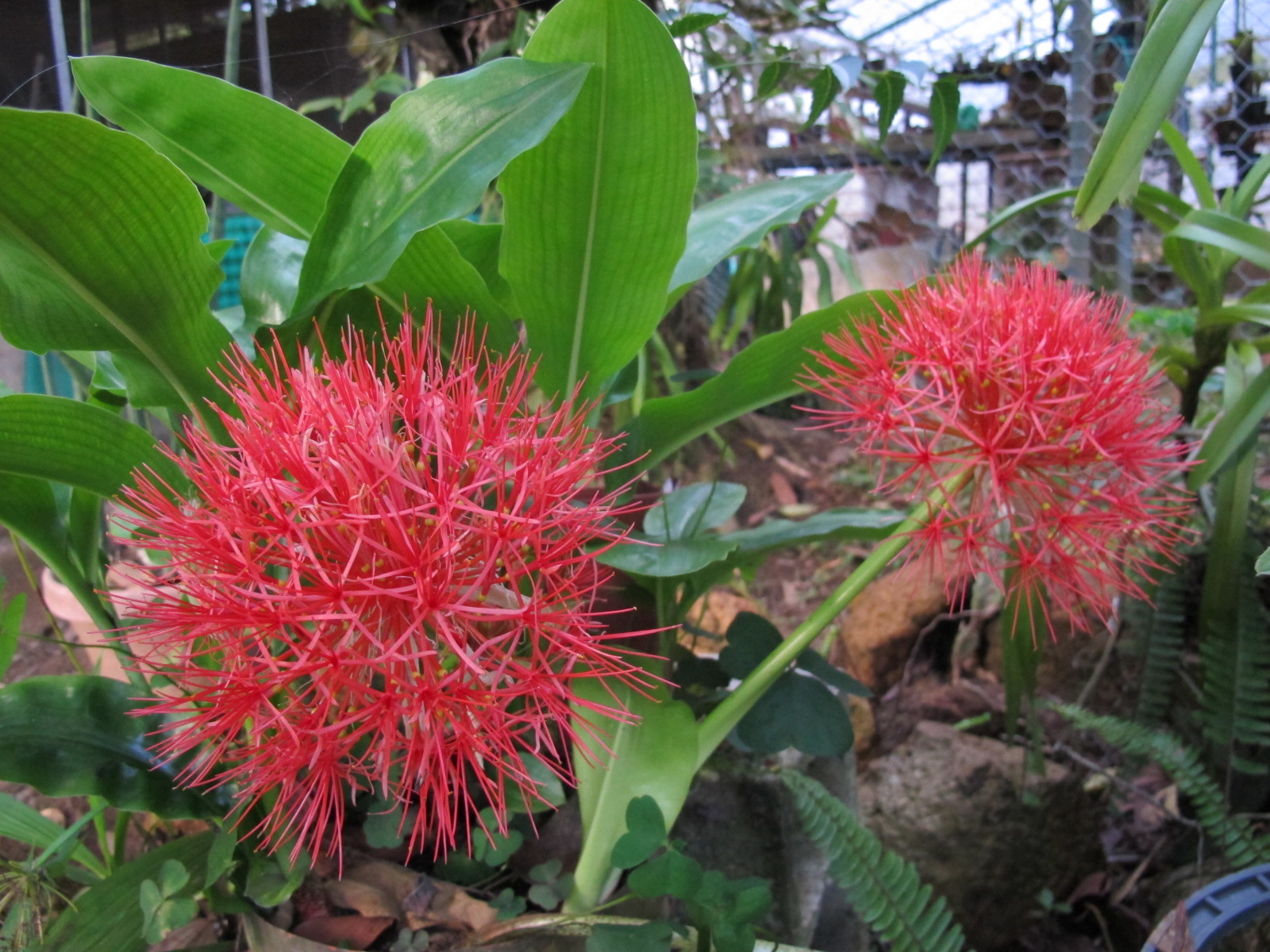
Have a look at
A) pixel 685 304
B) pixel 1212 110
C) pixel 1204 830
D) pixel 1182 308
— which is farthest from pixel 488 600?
pixel 1182 308

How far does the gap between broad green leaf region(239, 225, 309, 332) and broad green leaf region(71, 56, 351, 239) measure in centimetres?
6

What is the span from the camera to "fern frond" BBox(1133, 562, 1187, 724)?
925mm

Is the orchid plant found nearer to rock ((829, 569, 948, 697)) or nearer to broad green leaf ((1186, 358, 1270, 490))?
broad green leaf ((1186, 358, 1270, 490))

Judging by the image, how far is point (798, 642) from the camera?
0.62 m

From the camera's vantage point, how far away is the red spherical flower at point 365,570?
15.2 inches

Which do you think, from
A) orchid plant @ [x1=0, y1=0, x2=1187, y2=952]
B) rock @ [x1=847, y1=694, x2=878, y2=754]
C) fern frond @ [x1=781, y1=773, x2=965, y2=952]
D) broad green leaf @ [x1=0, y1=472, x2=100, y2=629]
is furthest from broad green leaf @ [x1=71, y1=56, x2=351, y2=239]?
rock @ [x1=847, y1=694, x2=878, y2=754]

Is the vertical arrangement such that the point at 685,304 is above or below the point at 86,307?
below

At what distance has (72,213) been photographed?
1.41 feet

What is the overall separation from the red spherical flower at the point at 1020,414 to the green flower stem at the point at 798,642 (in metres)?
0.01

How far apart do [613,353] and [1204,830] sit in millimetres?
748

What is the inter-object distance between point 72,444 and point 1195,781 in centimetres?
97

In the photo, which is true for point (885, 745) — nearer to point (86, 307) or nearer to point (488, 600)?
point (488, 600)

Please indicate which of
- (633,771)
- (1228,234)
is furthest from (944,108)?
(633,771)

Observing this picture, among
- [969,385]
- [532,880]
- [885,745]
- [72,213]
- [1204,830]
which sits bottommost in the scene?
[885,745]
